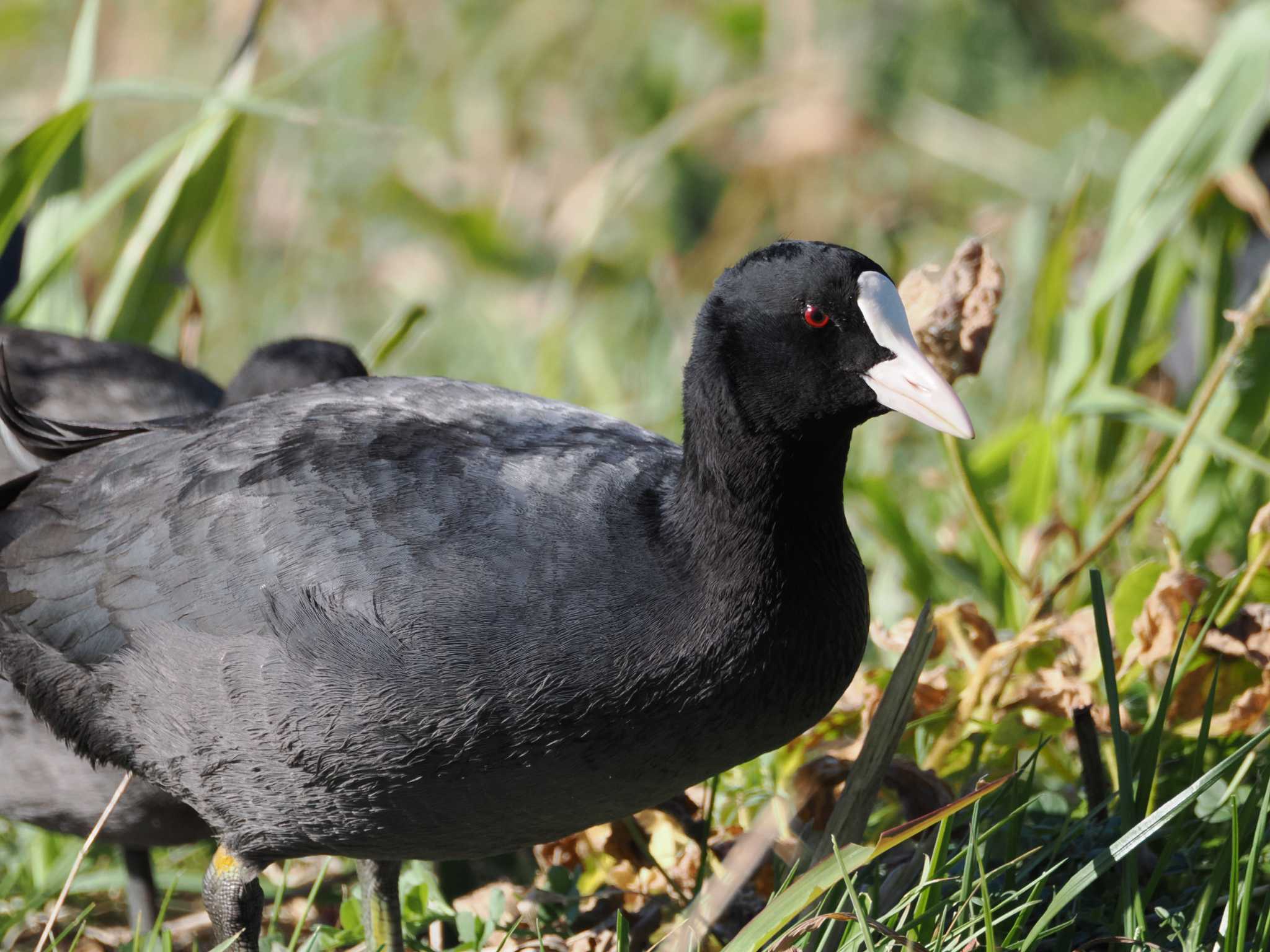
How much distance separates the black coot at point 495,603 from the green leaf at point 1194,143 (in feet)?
3.83

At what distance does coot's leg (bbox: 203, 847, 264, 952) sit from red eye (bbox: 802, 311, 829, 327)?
3.86ft

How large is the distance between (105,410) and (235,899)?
1.22 meters

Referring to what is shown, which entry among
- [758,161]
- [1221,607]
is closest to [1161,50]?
[758,161]

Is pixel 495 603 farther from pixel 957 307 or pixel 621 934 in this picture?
pixel 957 307

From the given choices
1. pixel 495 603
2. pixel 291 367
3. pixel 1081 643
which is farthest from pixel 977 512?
pixel 291 367

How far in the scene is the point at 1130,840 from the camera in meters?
1.90

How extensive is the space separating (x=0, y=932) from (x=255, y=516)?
0.91m

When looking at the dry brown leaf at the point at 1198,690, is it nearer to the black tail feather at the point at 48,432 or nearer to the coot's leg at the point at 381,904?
the coot's leg at the point at 381,904

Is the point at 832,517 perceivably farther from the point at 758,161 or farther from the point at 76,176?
the point at 758,161

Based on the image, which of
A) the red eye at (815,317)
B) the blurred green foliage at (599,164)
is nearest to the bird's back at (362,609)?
the red eye at (815,317)

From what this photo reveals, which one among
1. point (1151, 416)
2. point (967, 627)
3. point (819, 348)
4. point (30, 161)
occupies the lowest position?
point (967, 627)

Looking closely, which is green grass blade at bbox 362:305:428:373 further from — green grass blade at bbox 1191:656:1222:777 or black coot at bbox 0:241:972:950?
green grass blade at bbox 1191:656:1222:777

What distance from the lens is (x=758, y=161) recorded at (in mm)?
5812

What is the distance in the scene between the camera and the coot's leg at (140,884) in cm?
273
